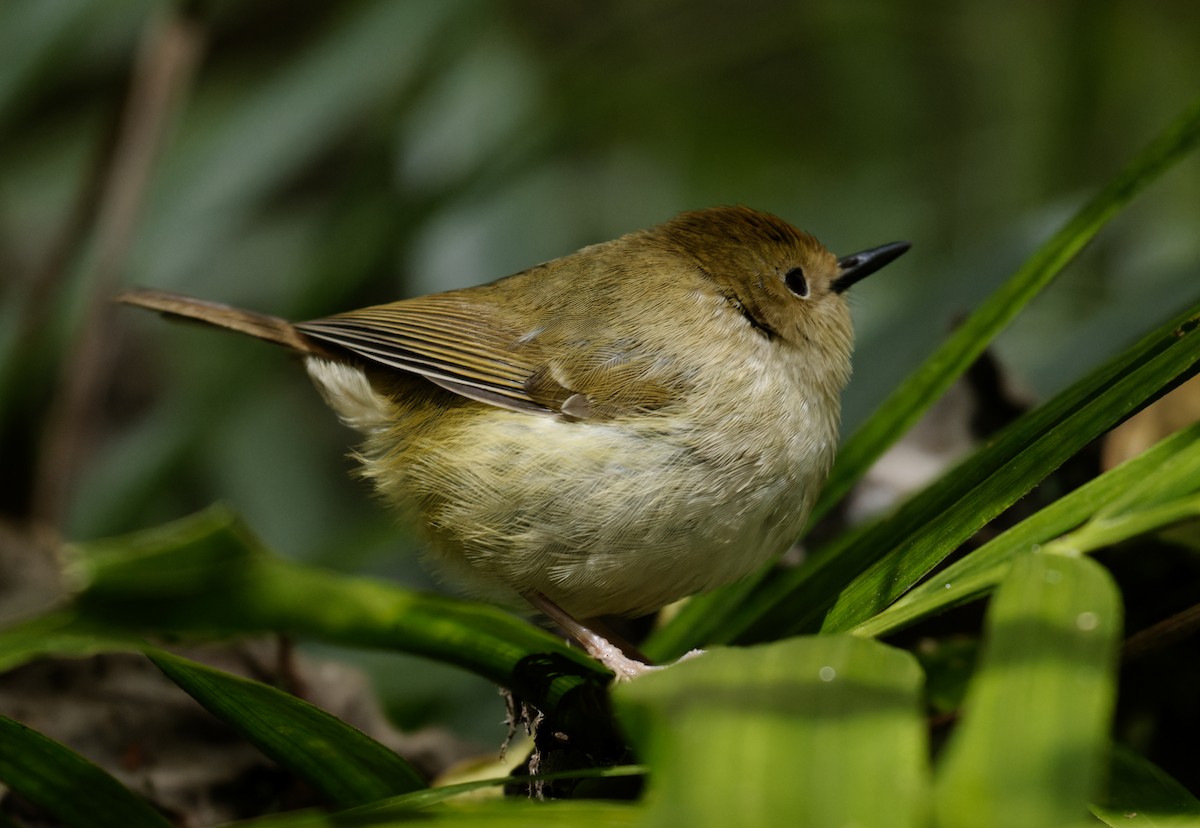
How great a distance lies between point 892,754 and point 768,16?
217 inches

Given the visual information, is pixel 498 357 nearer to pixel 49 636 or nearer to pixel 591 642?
pixel 591 642

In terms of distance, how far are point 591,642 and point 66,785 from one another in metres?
1.02

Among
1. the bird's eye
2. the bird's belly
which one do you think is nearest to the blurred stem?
the bird's belly

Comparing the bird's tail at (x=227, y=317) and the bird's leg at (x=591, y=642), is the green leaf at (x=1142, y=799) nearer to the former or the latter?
the bird's leg at (x=591, y=642)

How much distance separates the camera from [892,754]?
3.15 feet

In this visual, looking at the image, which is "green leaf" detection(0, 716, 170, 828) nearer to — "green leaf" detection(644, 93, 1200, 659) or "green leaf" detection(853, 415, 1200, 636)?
"green leaf" detection(853, 415, 1200, 636)

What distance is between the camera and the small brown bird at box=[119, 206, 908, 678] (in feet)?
7.23

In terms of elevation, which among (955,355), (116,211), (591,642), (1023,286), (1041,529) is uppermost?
(116,211)

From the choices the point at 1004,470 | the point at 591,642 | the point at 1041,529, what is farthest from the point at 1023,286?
the point at 591,642

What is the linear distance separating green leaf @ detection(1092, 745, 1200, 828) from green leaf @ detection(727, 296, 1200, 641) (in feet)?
1.23

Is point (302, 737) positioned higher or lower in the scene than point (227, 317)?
lower

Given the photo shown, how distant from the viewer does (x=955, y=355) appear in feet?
7.02

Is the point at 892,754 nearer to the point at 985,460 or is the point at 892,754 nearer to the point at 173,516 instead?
the point at 985,460

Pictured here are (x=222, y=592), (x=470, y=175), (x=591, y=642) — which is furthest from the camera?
(x=470, y=175)
